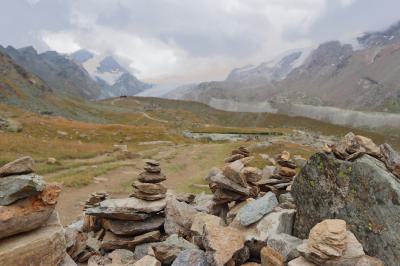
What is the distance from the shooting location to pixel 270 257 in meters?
11.4

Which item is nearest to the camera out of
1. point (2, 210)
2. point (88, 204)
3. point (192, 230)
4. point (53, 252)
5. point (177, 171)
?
point (2, 210)

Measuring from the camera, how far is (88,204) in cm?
2509

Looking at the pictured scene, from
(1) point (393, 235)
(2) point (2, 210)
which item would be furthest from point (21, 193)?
(1) point (393, 235)

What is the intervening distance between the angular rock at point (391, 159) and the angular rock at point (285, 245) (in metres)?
3.67

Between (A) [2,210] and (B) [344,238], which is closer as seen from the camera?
(B) [344,238]

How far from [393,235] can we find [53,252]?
10.0m

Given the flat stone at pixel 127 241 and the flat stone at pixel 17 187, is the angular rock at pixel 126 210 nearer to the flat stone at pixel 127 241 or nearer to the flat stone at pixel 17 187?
the flat stone at pixel 127 241

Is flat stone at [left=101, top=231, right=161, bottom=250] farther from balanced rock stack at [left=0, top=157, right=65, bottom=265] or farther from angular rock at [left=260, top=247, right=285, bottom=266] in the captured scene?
angular rock at [left=260, top=247, right=285, bottom=266]

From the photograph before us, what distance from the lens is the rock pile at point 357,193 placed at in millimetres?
11070

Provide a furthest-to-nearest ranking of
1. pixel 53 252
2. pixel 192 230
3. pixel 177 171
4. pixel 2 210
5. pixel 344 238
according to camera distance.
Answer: pixel 177 171 < pixel 192 230 < pixel 53 252 < pixel 2 210 < pixel 344 238

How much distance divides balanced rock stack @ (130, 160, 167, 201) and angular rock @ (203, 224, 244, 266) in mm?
5162

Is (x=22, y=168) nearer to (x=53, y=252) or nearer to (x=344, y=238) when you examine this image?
(x=53, y=252)

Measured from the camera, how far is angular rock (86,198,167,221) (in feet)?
52.9

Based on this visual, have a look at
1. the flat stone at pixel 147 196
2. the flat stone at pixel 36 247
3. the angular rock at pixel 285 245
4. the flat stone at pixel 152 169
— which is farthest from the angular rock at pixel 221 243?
the flat stone at pixel 152 169
